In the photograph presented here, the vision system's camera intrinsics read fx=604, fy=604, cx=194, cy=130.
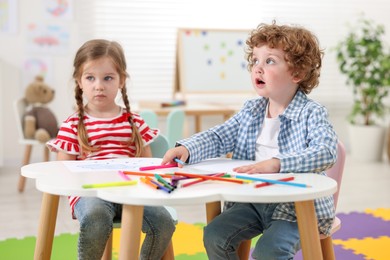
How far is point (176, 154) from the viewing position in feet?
5.66

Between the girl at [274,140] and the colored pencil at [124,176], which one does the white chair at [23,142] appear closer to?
the girl at [274,140]

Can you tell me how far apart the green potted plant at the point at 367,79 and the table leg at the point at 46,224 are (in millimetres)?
3793

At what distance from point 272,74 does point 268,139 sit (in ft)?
0.66

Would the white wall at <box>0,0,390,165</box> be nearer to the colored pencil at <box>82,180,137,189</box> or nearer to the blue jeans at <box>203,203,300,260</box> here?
the blue jeans at <box>203,203,300,260</box>

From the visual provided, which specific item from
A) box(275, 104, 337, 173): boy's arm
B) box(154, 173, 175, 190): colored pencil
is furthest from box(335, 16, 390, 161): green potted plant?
box(154, 173, 175, 190): colored pencil

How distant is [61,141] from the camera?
1.98 meters

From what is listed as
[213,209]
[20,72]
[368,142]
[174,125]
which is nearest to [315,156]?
[213,209]

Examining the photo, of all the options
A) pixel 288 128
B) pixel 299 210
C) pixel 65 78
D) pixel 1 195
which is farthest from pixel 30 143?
pixel 299 210

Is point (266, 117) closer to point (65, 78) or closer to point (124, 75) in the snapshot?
point (124, 75)

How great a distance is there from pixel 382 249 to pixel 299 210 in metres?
1.41

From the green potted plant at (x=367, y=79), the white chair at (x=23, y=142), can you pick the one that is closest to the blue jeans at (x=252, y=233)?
the white chair at (x=23, y=142)

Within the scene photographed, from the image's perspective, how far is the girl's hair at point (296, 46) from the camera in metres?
1.83

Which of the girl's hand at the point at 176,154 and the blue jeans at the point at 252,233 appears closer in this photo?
the blue jeans at the point at 252,233

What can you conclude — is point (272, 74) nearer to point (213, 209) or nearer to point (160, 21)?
point (213, 209)
